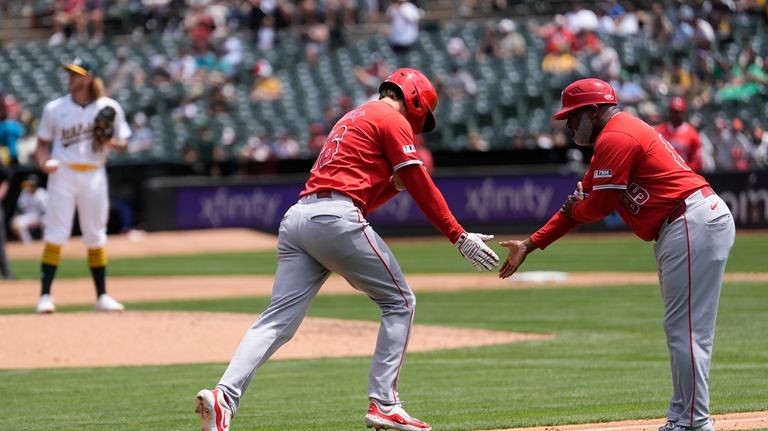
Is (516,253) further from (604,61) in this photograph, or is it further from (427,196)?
(604,61)

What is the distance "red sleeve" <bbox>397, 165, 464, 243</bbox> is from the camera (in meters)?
6.89

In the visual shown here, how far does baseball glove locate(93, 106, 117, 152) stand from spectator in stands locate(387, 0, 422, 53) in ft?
61.5

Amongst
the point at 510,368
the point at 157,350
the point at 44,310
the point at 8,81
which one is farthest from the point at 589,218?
the point at 8,81

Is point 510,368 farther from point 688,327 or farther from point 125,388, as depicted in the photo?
point 688,327

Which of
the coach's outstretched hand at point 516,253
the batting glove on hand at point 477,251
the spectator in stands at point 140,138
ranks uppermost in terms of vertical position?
the batting glove on hand at point 477,251

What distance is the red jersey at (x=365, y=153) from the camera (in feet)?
22.7

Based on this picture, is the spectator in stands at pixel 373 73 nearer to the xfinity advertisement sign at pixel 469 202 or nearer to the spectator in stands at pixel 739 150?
the xfinity advertisement sign at pixel 469 202

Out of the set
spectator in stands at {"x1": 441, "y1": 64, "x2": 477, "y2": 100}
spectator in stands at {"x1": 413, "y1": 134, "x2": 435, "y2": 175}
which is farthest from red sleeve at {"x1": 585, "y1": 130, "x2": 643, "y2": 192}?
spectator in stands at {"x1": 441, "y1": 64, "x2": 477, "y2": 100}

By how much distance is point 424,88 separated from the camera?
7242mm

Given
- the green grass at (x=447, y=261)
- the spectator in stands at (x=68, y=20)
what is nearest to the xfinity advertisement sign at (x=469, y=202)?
the green grass at (x=447, y=261)

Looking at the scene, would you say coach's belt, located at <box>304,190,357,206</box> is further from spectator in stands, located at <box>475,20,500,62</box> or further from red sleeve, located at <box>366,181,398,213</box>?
spectator in stands, located at <box>475,20,500,62</box>

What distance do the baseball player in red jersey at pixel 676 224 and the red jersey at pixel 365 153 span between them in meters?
0.87

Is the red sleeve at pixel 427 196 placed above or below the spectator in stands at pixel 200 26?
above

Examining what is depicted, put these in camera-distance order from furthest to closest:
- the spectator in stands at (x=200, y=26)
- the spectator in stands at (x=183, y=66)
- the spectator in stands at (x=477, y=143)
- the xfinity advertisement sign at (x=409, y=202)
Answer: the spectator in stands at (x=200, y=26), the spectator in stands at (x=183, y=66), the spectator in stands at (x=477, y=143), the xfinity advertisement sign at (x=409, y=202)
